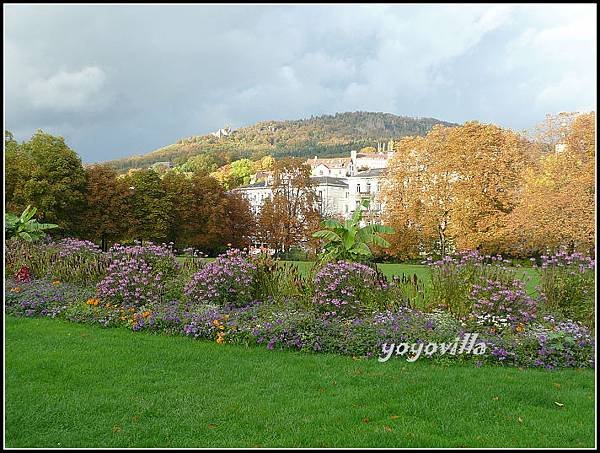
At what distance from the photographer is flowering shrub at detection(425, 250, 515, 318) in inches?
303

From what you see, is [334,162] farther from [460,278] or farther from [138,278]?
[460,278]

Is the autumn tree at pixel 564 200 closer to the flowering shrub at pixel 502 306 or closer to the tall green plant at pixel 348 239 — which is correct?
the tall green plant at pixel 348 239

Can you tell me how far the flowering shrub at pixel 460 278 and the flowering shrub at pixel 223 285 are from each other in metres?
2.79

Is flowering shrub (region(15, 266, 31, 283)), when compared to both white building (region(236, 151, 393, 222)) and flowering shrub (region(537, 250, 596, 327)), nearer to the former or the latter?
flowering shrub (region(537, 250, 596, 327))

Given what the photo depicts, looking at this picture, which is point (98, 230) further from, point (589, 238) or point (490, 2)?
point (490, 2)

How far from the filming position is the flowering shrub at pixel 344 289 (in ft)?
24.8

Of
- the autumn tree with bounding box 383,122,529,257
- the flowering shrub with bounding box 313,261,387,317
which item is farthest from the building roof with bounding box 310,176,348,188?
the flowering shrub with bounding box 313,261,387,317

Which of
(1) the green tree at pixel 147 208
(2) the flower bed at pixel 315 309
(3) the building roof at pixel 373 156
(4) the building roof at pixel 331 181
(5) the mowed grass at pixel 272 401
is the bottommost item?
(5) the mowed grass at pixel 272 401

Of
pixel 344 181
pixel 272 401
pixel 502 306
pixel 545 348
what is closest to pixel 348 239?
pixel 502 306

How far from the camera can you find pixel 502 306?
23.4 ft

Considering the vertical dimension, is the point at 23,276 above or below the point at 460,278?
below

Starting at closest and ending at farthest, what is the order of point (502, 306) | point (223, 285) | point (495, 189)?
1. point (502, 306)
2. point (223, 285)
3. point (495, 189)

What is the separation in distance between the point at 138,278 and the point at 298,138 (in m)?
31.9

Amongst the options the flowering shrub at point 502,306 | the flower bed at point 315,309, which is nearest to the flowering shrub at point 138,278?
the flower bed at point 315,309
